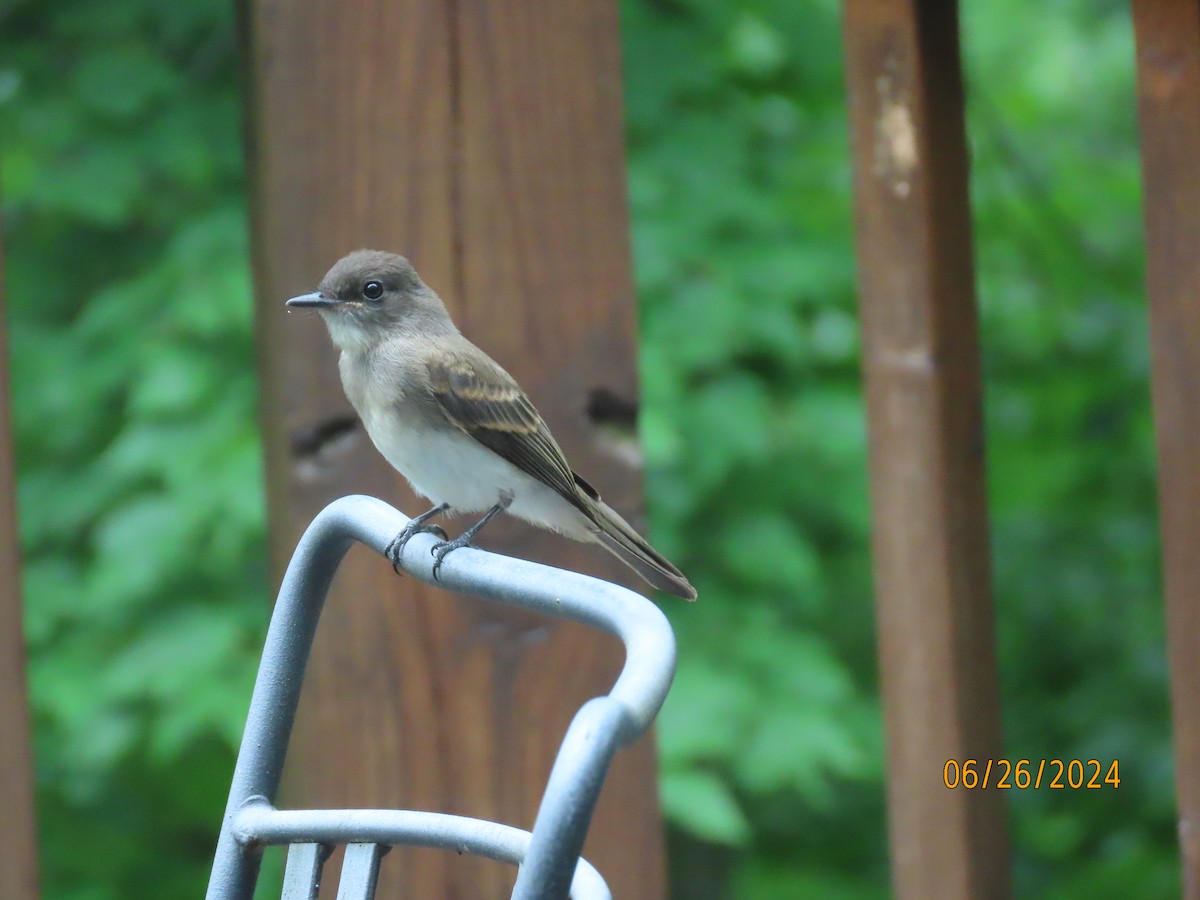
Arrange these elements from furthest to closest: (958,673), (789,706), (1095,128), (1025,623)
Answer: (1095,128) < (1025,623) < (789,706) < (958,673)

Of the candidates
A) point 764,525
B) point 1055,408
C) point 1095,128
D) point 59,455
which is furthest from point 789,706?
point 1095,128

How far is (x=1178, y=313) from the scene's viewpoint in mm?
1703

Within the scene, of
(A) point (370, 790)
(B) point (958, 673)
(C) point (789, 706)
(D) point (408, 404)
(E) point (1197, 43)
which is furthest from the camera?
(C) point (789, 706)

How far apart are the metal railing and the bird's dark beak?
59 centimetres

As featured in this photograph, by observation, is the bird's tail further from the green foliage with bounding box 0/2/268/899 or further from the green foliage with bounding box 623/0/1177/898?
the green foliage with bounding box 0/2/268/899

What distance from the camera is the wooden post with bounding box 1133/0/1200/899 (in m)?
1.69

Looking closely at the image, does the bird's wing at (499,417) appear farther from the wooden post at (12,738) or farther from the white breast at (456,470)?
the wooden post at (12,738)

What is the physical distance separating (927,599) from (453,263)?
2.78 feet

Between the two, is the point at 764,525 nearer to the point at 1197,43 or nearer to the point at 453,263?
the point at 453,263

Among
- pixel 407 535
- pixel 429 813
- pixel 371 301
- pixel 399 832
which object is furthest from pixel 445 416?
pixel 399 832

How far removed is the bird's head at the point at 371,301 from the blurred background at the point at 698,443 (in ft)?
3.07

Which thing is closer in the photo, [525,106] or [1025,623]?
[525,106]

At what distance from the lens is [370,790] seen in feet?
6.84

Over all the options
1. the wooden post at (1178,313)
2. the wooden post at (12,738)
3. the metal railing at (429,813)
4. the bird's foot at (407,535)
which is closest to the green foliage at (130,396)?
the bird's foot at (407,535)
